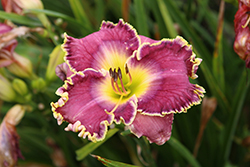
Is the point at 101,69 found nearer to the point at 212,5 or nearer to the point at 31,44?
the point at 31,44

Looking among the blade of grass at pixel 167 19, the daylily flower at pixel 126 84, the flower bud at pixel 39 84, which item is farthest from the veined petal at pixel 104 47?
the blade of grass at pixel 167 19

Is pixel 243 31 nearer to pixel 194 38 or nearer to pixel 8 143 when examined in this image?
pixel 194 38

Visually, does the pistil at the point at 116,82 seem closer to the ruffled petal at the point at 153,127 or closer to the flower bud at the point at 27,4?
the ruffled petal at the point at 153,127

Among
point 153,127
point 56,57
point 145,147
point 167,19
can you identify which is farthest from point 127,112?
point 167,19

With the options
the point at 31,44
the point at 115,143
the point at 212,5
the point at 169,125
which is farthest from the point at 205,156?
the point at 212,5

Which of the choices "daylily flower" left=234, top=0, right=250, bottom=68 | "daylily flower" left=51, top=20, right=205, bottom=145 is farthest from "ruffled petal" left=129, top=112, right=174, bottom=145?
"daylily flower" left=234, top=0, right=250, bottom=68

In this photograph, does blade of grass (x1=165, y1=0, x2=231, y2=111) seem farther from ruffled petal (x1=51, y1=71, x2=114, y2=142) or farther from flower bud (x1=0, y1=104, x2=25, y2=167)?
flower bud (x1=0, y1=104, x2=25, y2=167)

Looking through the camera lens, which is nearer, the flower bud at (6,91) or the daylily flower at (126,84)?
the daylily flower at (126,84)
